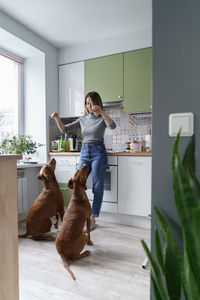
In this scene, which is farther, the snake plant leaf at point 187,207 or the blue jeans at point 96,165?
the blue jeans at point 96,165

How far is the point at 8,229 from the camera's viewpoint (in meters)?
0.99

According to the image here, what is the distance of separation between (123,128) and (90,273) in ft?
7.00

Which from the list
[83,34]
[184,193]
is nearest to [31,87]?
[83,34]

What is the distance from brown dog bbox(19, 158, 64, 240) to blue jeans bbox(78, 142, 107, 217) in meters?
0.46

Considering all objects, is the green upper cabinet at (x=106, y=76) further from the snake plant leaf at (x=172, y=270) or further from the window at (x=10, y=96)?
the snake plant leaf at (x=172, y=270)

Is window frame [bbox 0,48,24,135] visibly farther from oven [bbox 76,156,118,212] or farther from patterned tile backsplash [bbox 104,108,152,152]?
oven [bbox 76,156,118,212]

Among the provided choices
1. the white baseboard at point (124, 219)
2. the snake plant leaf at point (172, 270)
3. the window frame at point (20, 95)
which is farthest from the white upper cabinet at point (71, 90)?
the snake plant leaf at point (172, 270)

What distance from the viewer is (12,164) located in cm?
102

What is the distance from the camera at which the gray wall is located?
0.73 m

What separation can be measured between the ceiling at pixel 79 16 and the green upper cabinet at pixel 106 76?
36 cm

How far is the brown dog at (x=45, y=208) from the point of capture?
6.69 ft

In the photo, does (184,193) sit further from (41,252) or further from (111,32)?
(111,32)

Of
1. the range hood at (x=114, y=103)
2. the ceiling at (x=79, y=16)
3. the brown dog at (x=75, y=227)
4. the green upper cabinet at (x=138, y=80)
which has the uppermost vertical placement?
the ceiling at (x=79, y=16)

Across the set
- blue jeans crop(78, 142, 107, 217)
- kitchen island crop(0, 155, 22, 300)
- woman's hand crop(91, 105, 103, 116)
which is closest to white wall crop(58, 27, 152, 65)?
woman's hand crop(91, 105, 103, 116)
